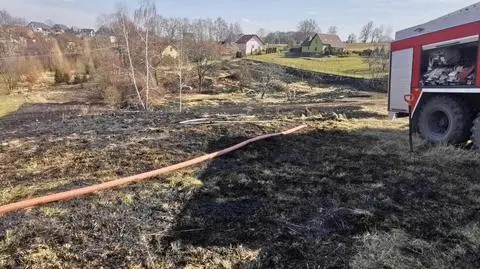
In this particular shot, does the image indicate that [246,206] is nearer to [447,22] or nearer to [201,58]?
[447,22]

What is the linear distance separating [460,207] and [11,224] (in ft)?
15.2

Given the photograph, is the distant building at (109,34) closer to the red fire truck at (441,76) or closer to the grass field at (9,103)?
the grass field at (9,103)

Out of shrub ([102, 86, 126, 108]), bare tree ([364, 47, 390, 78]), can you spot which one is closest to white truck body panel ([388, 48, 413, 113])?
shrub ([102, 86, 126, 108])

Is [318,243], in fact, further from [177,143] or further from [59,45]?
[59,45]

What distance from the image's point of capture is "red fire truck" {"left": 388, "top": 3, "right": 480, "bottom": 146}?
20.6ft

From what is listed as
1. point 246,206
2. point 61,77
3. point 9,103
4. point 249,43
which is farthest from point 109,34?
point 249,43

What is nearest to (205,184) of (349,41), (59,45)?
(59,45)

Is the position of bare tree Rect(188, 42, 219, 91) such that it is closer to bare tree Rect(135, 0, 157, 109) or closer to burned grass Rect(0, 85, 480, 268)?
bare tree Rect(135, 0, 157, 109)

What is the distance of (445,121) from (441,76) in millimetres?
973

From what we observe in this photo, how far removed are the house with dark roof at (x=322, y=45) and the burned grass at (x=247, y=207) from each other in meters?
54.8

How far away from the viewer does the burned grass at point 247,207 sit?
10.2ft

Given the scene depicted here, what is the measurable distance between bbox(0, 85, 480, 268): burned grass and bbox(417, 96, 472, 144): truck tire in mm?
501

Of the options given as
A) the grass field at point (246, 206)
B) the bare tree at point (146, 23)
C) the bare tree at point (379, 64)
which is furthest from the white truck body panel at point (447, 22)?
the bare tree at point (379, 64)

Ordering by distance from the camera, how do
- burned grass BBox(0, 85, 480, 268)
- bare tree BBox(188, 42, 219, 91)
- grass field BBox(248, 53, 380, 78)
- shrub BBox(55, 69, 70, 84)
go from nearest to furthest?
1. burned grass BBox(0, 85, 480, 268)
2. bare tree BBox(188, 42, 219, 91)
3. shrub BBox(55, 69, 70, 84)
4. grass field BBox(248, 53, 380, 78)
